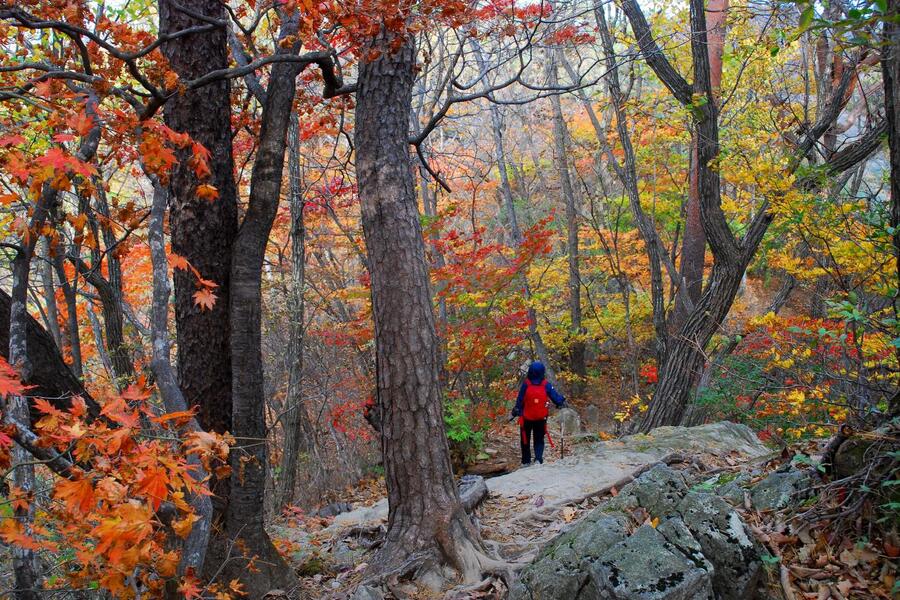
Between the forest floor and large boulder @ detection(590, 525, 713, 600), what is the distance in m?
0.54

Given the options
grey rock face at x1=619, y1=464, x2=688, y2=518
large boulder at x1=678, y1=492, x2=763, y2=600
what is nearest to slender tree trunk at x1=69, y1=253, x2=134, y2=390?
grey rock face at x1=619, y1=464, x2=688, y2=518

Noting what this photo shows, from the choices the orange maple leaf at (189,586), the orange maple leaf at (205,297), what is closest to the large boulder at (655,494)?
the orange maple leaf at (189,586)

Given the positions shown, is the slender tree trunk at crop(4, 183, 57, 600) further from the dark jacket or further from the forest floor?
the dark jacket

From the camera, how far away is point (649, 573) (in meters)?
2.79

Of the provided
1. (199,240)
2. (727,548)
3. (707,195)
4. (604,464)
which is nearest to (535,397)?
(604,464)

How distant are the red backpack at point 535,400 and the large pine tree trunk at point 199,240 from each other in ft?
14.2

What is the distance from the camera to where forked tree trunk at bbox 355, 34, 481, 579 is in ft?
14.7

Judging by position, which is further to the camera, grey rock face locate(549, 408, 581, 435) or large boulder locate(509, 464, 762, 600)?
grey rock face locate(549, 408, 581, 435)

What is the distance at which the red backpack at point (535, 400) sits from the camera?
8141 mm

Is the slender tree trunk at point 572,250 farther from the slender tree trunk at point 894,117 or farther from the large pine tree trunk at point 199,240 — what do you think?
the slender tree trunk at point 894,117

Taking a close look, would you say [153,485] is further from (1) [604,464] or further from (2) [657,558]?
(1) [604,464]

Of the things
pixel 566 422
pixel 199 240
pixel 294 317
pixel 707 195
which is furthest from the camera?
pixel 566 422

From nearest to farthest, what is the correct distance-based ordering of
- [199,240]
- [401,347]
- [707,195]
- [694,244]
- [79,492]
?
[79,492] < [401,347] < [199,240] < [707,195] < [694,244]

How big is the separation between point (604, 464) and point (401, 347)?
3695mm
